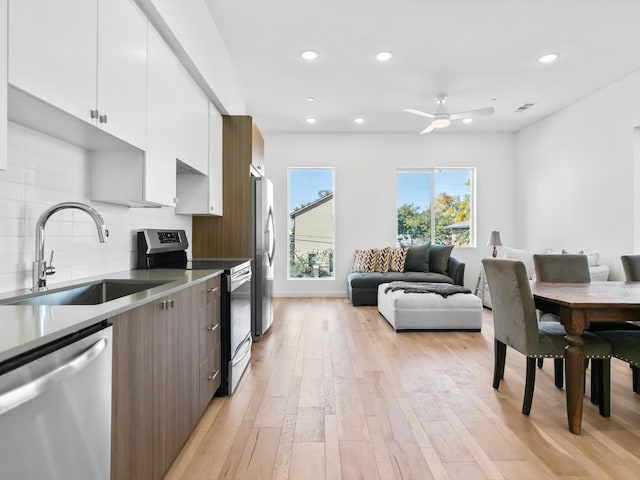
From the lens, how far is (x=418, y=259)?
6301 mm

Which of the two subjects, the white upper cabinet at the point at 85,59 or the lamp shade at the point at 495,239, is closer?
the white upper cabinet at the point at 85,59

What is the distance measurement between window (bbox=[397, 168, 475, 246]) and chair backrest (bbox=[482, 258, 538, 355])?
4.38 m

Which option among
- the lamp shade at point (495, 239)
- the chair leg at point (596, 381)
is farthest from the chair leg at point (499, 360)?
the lamp shade at point (495, 239)

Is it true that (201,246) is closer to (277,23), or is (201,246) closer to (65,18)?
(277,23)

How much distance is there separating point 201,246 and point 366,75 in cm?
272

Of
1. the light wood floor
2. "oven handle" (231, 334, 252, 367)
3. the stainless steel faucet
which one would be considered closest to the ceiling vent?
the light wood floor

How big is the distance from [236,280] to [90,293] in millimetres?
1045

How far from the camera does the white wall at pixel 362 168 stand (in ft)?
22.4

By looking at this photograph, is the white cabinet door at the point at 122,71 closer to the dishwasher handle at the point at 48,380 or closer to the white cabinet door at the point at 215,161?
the dishwasher handle at the point at 48,380

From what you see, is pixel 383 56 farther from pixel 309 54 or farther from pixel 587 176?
pixel 587 176

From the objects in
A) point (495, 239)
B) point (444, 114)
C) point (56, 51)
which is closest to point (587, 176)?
point (495, 239)

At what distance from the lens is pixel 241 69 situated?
4.30 m

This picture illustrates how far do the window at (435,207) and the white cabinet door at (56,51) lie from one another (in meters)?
5.90

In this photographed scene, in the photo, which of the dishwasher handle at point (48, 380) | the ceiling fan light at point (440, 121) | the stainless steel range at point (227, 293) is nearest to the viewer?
the dishwasher handle at point (48, 380)
